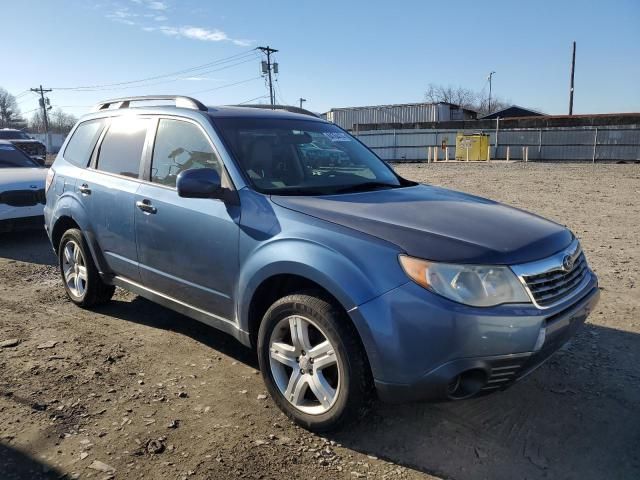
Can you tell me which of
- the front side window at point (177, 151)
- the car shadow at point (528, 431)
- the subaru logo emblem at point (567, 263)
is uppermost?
the front side window at point (177, 151)

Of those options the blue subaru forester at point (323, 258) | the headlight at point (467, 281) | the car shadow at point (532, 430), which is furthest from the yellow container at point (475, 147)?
the headlight at point (467, 281)

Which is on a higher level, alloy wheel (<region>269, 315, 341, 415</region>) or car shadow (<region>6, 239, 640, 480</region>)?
alloy wheel (<region>269, 315, 341, 415</region>)

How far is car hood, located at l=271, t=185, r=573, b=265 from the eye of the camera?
264 cm

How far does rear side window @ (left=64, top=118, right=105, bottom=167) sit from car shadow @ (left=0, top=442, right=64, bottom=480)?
9.31 feet

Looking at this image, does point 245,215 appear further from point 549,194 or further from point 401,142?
point 401,142

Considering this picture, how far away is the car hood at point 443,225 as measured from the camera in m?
2.64

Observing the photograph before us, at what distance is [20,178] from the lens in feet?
27.8

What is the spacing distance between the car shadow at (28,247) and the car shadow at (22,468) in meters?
4.69

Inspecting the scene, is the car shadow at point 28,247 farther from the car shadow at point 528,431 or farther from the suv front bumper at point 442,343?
the suv front bumper at point 442,343

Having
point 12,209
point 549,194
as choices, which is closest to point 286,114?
point 12,209

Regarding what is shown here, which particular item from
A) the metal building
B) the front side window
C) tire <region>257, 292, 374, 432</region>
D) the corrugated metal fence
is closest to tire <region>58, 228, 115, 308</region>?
the front side window

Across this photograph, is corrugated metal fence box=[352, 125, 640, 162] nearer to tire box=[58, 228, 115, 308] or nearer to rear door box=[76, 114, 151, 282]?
tire box=[58, 228, 115, 308]

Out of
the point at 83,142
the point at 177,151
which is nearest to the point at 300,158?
the point at 177,151

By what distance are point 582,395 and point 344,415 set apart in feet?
5.49
